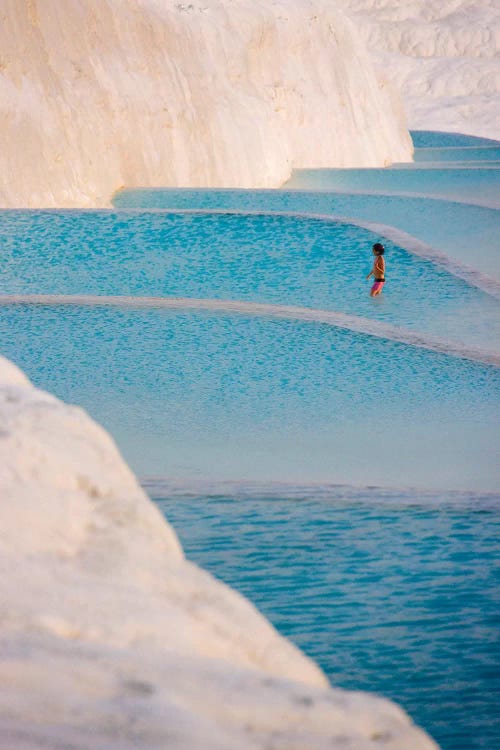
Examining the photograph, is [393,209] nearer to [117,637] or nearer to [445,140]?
[117,637]

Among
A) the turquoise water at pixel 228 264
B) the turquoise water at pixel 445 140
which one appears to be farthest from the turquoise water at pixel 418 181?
the turquoise water at pixel 445 140

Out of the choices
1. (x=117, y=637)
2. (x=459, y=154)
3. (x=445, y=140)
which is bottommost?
(x=445, y=140)

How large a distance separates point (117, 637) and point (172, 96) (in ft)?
56.1

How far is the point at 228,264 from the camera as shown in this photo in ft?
34.3

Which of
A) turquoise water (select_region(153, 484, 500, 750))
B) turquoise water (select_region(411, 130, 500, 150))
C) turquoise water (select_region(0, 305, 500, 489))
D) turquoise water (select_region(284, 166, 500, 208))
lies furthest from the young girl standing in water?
turquoise water (select_region(411, 130, 500, 150))

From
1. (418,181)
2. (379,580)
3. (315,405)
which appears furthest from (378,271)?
(418,181)

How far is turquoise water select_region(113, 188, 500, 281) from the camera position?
13.0 metres

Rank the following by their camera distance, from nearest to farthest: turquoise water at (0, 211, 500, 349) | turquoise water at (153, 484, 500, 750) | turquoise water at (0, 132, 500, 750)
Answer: turquoise water at (153, 484, 500, 750), turquoise water at (0, 132, 500, 750), turquoise water at (0, 211, 500, 349)

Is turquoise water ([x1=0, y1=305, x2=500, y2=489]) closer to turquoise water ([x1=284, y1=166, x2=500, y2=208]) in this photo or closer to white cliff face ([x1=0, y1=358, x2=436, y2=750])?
white cliff face ([x1=0, y1=358, x2=436, y2=750])

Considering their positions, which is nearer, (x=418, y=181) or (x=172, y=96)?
(x=172, y=96)

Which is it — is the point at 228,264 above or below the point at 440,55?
above

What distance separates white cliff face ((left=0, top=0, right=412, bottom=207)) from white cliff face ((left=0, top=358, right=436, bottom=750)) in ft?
40.2

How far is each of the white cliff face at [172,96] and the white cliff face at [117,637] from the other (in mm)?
12262

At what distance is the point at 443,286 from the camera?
9.89 m
